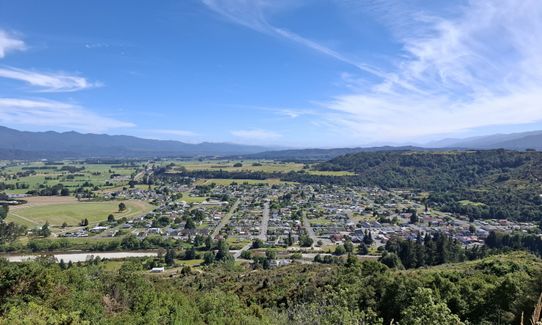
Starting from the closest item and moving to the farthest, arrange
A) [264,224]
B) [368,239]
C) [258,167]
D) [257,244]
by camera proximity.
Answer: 1. [257,244]
2. [368,239]
3. [264,224]
4. [258,167]

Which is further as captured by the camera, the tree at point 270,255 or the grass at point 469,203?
the grass at point 469,203

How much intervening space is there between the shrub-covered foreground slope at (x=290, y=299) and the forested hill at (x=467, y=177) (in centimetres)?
4882

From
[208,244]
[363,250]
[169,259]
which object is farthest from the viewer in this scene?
[208,244]

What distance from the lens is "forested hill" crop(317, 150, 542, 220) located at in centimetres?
6519

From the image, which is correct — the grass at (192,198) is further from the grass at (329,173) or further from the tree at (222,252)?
the grass at (329,173)

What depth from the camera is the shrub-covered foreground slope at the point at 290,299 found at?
11.8 meters

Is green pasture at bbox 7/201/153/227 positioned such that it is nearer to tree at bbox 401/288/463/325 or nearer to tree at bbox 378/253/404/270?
tree at bbox 378/253/404/270

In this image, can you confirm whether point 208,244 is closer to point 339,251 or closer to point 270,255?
point 270,255

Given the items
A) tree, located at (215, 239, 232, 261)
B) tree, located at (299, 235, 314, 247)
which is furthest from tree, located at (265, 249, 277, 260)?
tree, located at (299, 235, 314, 247)

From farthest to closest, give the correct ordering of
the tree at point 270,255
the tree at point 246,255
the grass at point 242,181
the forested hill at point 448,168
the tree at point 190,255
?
1. the grass at point 242,181
2. the forested hill at point 448,168
3. the tree at point 190,255
4. the tree at point 246,255
5. the tree at point 270,255

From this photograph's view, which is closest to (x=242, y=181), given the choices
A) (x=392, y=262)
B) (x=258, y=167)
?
(x=258, y=167)

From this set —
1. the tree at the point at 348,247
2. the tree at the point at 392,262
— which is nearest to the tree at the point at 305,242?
the tree at the point at 348,247

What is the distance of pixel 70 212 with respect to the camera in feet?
202

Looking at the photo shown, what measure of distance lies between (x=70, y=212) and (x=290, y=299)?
52.8 meters
